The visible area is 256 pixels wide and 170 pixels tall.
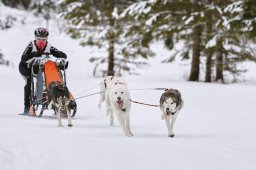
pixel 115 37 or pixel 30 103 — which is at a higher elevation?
pixel 115 37

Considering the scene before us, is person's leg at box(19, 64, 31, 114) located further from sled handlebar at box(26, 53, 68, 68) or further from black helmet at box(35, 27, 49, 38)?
black helmet at box(35, 27, 49, 38)

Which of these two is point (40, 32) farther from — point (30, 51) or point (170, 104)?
point (170, 104)

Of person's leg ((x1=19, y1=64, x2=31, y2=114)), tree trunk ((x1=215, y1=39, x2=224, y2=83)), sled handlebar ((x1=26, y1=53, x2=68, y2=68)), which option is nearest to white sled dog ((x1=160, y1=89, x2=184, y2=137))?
sled handlebar ((x1=26, y1=53, x2=68, y2=68))

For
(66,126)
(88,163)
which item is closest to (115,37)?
(66,126)

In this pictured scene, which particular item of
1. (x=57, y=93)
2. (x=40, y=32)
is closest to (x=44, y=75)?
(x=40, y=32)

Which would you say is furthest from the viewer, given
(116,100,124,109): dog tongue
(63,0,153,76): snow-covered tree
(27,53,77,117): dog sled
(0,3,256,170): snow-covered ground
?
(63,0,153,76): snow-covered tree

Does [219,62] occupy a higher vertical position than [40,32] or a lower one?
lower

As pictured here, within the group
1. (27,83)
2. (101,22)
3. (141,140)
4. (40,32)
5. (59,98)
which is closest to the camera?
(141,140)

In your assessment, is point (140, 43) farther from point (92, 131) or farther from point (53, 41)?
point (53, 41)

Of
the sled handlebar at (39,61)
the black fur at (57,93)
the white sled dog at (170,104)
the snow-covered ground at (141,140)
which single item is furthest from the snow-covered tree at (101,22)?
the white sled dog at (170,104)

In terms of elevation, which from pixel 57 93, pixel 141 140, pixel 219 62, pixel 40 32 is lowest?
pixel 141 140

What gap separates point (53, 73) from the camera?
9750 mm

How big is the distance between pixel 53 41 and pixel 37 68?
2961 centimetres

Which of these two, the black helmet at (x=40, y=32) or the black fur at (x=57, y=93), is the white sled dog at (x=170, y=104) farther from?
the black helmet at (x=40, y=32)
